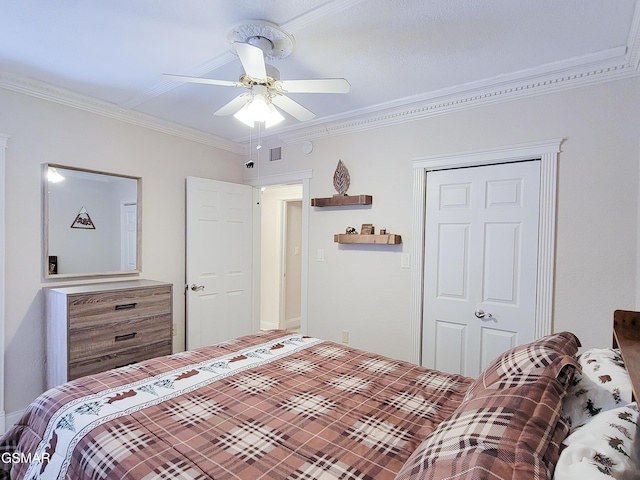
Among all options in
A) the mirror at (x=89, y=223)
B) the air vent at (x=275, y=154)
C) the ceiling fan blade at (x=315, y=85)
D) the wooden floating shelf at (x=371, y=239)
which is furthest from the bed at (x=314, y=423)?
the air vent at (x=275, y=154)

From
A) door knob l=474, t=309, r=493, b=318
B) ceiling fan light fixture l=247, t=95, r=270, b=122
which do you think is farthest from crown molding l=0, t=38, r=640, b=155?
door knob l=474, t=309, r=493, b=318

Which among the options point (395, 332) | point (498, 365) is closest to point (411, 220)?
point (395, 332)

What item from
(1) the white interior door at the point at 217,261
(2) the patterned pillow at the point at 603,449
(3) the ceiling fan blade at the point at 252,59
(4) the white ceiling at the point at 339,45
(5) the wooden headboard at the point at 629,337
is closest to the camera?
(2) the patterned pillow at the point at 603,449

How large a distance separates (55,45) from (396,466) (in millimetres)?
2753

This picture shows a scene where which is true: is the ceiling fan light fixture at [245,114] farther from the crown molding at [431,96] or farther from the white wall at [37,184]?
the white wall at [37,184]

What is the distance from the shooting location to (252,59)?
1569 mm

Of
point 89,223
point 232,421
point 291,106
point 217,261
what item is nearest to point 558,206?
point 291,106

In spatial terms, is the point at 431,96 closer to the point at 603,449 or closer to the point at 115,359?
the point at 603,449

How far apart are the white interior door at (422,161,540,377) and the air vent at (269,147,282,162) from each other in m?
1.72

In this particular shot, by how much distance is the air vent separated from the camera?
3.81m

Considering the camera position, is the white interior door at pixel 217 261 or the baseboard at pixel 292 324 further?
the baseboard at pixel 292 324

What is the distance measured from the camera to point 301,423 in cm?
127

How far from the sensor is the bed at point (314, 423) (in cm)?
82

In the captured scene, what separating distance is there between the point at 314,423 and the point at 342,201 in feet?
7.29
